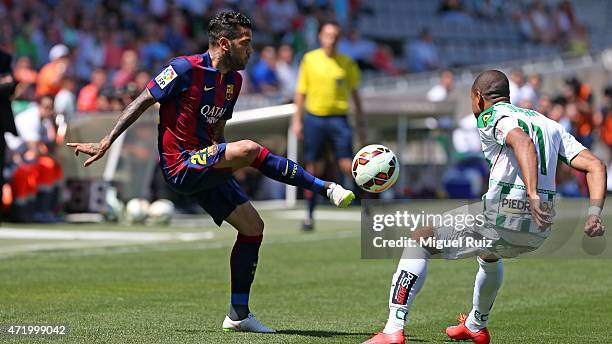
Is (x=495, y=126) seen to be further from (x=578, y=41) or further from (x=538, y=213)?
(x=578, y=41)

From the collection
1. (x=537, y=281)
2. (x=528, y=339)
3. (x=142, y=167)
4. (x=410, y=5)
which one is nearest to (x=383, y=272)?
(x=537, y=281)

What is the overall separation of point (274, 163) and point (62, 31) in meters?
15.2

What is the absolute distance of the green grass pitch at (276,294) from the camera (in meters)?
7.72

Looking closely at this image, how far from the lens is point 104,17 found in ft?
75.8

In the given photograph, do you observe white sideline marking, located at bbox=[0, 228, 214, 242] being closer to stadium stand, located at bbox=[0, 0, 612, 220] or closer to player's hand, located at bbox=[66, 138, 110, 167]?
stadium stand, located at bbox=[0, 0, 612, 220]

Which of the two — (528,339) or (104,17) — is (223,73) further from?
Result: (104,17)

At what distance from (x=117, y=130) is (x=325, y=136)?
8.33 metres

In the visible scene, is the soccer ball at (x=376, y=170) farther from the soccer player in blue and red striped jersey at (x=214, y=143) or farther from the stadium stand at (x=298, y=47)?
the stadium stand at (x=298, y=47)

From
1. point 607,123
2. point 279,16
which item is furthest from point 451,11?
point 607,123

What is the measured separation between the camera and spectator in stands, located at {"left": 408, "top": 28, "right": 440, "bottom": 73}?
30.4m

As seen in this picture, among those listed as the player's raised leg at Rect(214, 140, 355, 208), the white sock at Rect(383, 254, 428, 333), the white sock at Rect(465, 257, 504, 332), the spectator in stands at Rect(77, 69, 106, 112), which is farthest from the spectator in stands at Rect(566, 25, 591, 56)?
the white sock at Rect(383, 254, 428, 333)

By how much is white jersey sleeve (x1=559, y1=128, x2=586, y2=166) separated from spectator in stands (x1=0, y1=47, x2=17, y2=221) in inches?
275

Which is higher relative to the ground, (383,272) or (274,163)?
(274,163)

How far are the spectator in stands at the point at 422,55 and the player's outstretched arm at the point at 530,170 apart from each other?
23855 mm
